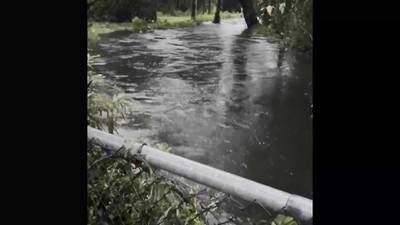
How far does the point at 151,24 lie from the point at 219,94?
34 cm

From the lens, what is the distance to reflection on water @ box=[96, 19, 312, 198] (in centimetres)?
127

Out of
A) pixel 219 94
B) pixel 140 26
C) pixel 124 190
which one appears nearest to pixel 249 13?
pixel 219 94

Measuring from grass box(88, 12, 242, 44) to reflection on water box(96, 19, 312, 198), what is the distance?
2cm

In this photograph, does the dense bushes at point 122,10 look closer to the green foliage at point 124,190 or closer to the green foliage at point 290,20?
the green foliage at point 124,190

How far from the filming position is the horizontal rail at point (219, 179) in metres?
1.15

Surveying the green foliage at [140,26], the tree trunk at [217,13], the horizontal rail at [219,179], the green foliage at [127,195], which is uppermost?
the tree trunk at [217,13]

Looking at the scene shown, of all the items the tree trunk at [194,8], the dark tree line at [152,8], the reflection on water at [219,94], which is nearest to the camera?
the reflection on water at [219,94]

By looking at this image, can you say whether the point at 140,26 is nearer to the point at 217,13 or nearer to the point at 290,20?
the point at 217,13

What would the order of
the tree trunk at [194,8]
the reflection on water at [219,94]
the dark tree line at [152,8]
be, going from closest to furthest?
the reflection on water at [219,94] < the dark tree line at [152,8] < the tree trunk at [194,8]

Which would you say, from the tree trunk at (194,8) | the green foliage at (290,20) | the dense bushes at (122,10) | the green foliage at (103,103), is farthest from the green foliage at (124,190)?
the green foliage at (290,20)

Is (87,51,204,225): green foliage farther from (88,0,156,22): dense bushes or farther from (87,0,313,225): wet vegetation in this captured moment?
(88,0,156,22): dense bushes

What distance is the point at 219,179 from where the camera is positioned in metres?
1.25

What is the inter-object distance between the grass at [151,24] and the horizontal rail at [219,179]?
29 cm

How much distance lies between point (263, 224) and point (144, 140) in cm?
41
